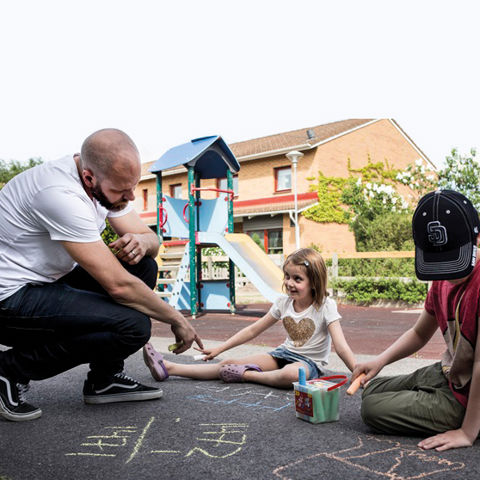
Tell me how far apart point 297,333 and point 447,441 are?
132 centimetres

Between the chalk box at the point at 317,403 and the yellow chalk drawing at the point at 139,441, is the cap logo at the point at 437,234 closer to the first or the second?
the chalk box at the point at 317,403

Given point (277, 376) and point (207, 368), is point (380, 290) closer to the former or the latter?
point (207, 368)

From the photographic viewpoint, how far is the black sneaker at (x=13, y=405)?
7.75 ft

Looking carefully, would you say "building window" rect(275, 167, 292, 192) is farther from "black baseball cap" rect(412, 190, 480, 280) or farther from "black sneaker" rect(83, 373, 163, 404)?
"black baseball cap" rect(412, 190, 480, 280)

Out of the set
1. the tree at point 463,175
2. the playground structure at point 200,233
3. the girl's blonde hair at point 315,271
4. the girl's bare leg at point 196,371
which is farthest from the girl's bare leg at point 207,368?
the tree at point 463,175

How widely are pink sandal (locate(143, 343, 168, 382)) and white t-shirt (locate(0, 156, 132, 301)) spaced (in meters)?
0.95

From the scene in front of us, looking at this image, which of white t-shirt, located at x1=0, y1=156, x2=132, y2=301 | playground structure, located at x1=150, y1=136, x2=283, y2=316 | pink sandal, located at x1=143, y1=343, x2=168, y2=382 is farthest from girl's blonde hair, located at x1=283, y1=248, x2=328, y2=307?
playground structure, located at x1=150, y1=136, x2=283, y2=316

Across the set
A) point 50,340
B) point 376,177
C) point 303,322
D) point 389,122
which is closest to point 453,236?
point 303,322

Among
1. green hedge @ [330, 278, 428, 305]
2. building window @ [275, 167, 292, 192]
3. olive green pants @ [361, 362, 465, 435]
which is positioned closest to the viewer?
olive green pants @ [361, 362, 465, 435]

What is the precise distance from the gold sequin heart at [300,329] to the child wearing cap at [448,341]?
83 centimetres

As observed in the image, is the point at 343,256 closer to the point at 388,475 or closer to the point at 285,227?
the point at 285,227

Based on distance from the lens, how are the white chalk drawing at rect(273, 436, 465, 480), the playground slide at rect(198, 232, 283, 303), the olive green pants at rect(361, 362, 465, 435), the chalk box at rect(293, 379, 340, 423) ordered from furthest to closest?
the playground slide at rect(198, 232, 283, 303), the chalk box at rect(293, 379, 340, 423), the olive green pants at rect(361, 362, 465, 435), the white chalk drawing at rect(273, 436, 465, 480)

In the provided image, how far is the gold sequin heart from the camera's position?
309cm

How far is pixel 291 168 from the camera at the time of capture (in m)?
19.5
